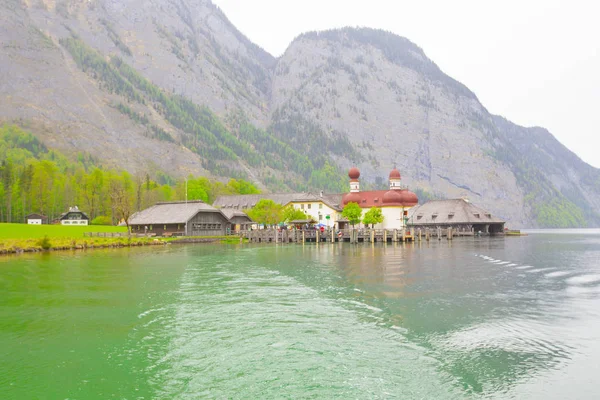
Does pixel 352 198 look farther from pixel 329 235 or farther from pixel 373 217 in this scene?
pixel 329 235

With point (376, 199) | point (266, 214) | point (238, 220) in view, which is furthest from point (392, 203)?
point (238, 220)

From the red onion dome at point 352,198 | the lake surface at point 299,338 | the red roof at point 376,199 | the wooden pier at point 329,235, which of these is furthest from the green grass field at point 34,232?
the red roof at point 376,199

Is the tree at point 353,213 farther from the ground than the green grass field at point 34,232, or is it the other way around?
the tree at point 353,213

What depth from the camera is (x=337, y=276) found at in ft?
122

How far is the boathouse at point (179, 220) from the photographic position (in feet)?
333

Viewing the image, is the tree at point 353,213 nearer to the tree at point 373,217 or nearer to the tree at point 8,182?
the tree at point 373,217

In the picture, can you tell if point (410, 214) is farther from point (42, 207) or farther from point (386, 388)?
point (386, 388)

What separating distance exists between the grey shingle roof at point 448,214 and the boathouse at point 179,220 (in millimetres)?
59388

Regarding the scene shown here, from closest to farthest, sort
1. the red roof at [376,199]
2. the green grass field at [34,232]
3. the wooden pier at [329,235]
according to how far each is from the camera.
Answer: the green grass field at [34,232] < the wooden pier at [329,235] < the red roof at [376,199]

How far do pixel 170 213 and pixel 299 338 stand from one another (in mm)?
90873

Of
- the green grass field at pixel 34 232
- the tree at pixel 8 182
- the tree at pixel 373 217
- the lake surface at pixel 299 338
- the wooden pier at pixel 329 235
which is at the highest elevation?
the tree at pixel 8 182

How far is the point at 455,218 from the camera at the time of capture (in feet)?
433

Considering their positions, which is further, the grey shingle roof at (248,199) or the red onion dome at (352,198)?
the grey shingle roof at (248,199)

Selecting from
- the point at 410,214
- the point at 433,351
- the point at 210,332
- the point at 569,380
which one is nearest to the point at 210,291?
the point at 210,332
